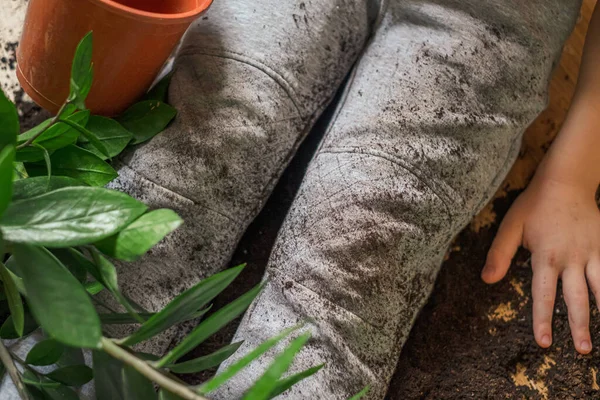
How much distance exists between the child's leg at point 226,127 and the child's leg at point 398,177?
0.22 feet

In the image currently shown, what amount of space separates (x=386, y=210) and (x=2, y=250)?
1.64 feet

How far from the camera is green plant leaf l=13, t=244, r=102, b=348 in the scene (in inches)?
16.0

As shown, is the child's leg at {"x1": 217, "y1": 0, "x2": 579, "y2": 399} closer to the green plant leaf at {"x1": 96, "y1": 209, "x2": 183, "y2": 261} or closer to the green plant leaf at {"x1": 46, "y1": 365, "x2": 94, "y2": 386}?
the green plant leaf at {"x1": 46, "y1": 365, "x2": 94, "y2": 386}

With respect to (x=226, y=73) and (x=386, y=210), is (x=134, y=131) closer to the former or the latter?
(x=226, y=73)

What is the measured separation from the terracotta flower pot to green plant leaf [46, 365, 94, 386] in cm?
36

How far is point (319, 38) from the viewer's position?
84 cm

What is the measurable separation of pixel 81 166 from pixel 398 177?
424mm

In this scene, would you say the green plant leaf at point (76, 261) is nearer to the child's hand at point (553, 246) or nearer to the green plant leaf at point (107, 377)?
the green plant leaf at point (107, 377)

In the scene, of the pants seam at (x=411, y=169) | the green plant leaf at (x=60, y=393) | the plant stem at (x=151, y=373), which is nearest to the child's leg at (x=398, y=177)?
the pants seam at (x=411, y=169)

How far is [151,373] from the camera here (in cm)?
42

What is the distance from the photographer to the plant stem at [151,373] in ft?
1.35

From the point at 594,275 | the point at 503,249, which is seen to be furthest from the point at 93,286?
the point at 594,275

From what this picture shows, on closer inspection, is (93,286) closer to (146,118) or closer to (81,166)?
(81,166)

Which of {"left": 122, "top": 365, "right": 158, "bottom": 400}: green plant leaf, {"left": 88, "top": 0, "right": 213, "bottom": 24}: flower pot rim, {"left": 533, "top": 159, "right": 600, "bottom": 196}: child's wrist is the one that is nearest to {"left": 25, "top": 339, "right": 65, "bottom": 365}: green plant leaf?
{"left": 122, "top": 365, "right": 158, "bottom": 400}: green plant leaf
